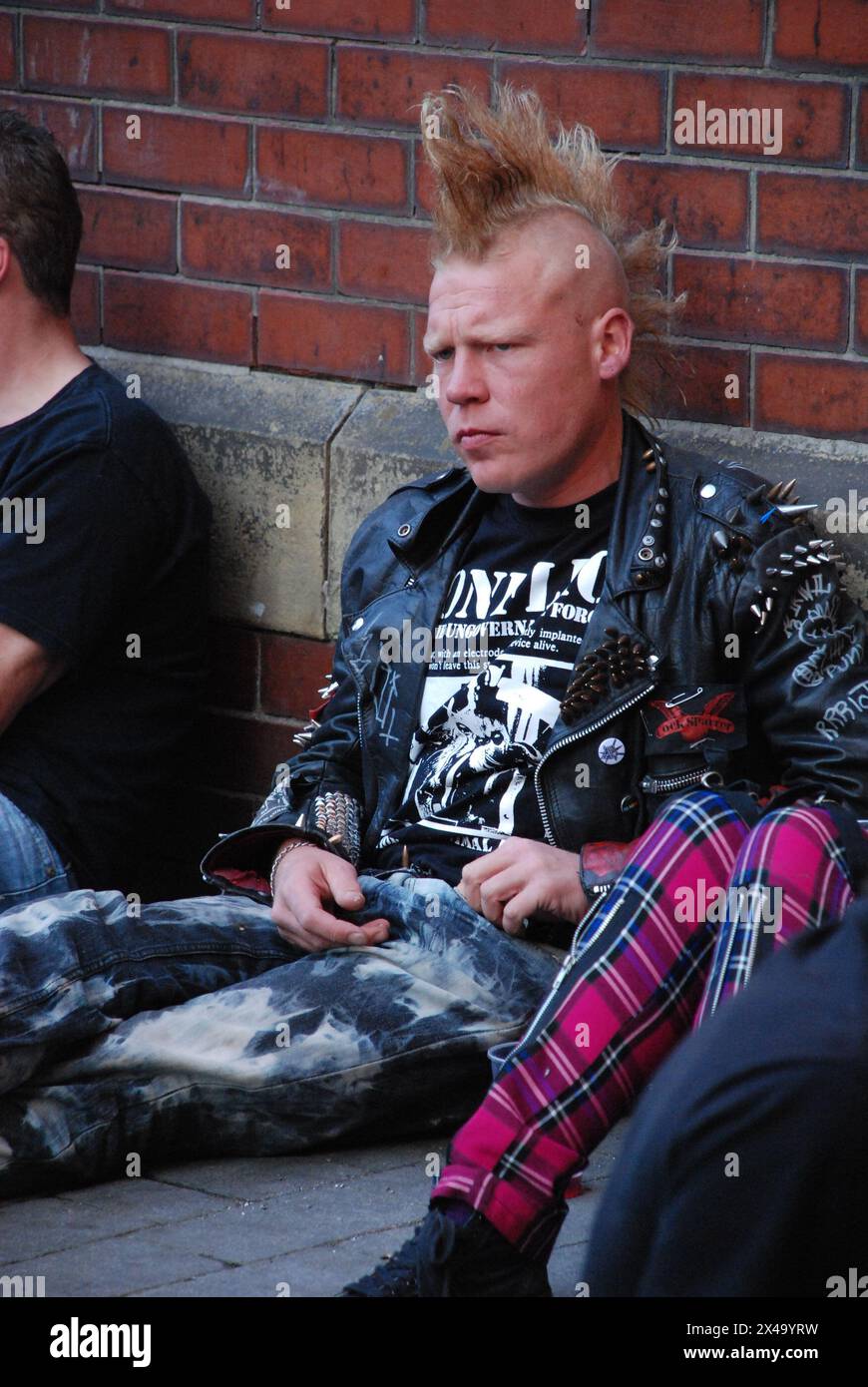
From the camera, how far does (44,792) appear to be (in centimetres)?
335

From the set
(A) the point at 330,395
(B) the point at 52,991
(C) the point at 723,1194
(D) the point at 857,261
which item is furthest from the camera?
(A) the point at 330,395

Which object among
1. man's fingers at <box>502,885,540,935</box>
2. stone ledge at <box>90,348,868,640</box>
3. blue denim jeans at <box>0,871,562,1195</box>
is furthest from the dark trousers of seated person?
stone ledge at <box>90,348,868,640</box>

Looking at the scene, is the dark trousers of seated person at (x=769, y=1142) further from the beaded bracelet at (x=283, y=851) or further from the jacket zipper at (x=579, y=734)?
the beaded bracelet at (x=283, y=851)

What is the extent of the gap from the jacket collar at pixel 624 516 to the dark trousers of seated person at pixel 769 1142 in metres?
1.60

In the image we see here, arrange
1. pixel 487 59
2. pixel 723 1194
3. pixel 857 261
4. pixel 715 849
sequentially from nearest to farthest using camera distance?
pixel 723 1194 → pixel 715 849 → pixel 857 261 → pixel 487 59

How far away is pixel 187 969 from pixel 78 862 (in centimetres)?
55

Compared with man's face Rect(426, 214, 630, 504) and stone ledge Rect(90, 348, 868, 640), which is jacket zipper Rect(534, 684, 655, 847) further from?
stone ledge Rect(90, 348, 868, 640)

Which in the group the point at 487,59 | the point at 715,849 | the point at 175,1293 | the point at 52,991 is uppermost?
the point at 487,59

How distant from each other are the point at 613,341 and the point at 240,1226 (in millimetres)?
1399

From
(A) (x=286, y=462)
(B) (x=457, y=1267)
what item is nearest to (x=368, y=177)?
(A) (x=286, y=462)

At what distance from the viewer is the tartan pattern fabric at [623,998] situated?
211 centimetres

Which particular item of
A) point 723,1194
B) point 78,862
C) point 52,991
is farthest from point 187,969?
point 723,1194

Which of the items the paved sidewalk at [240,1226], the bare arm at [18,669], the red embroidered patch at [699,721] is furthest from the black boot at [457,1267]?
the bare arm at [18,669]
